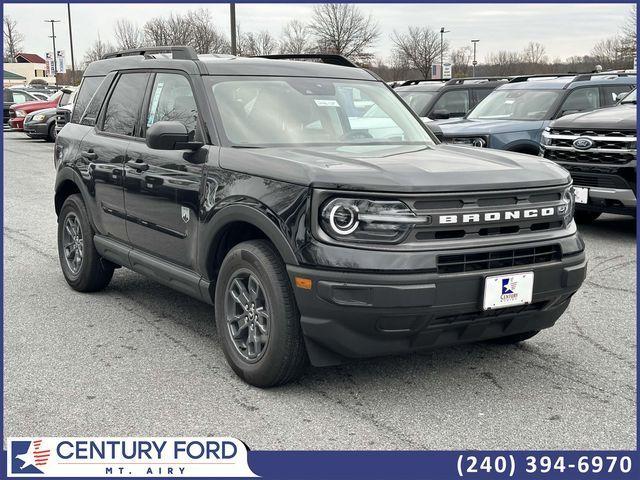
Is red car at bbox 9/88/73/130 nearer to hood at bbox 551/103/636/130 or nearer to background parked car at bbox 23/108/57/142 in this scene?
background parked car at bbox 23/108/57/142

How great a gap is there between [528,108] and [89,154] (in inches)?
283

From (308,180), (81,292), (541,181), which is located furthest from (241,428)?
(81,292)

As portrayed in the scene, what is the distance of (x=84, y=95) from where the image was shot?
6582mm

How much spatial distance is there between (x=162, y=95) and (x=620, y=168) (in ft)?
17.2

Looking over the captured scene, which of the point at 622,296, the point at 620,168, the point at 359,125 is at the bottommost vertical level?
the point at 622,296

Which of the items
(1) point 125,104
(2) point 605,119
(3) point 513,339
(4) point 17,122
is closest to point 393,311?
(3) point 513,339

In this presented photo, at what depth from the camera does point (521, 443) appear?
140 inches

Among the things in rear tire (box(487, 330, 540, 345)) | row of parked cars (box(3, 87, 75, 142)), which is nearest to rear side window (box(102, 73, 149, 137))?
rear tire (box(487, 330, 540, 345))

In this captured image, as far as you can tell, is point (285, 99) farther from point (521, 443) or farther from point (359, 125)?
point (521, 443)

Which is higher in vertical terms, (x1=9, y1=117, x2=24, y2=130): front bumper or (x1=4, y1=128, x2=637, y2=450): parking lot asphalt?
(x1=9, y1=117, x2=24, y2=130): front bumper

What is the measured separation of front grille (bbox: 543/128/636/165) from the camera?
8.17 metres

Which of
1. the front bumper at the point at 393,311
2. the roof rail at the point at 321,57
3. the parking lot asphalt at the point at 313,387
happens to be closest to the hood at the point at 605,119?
the parking lot asphalt at the point at 313,387

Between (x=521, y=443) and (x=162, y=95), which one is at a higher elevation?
(x=162, y=95)

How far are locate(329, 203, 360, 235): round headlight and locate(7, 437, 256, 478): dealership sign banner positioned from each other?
1.12 m
